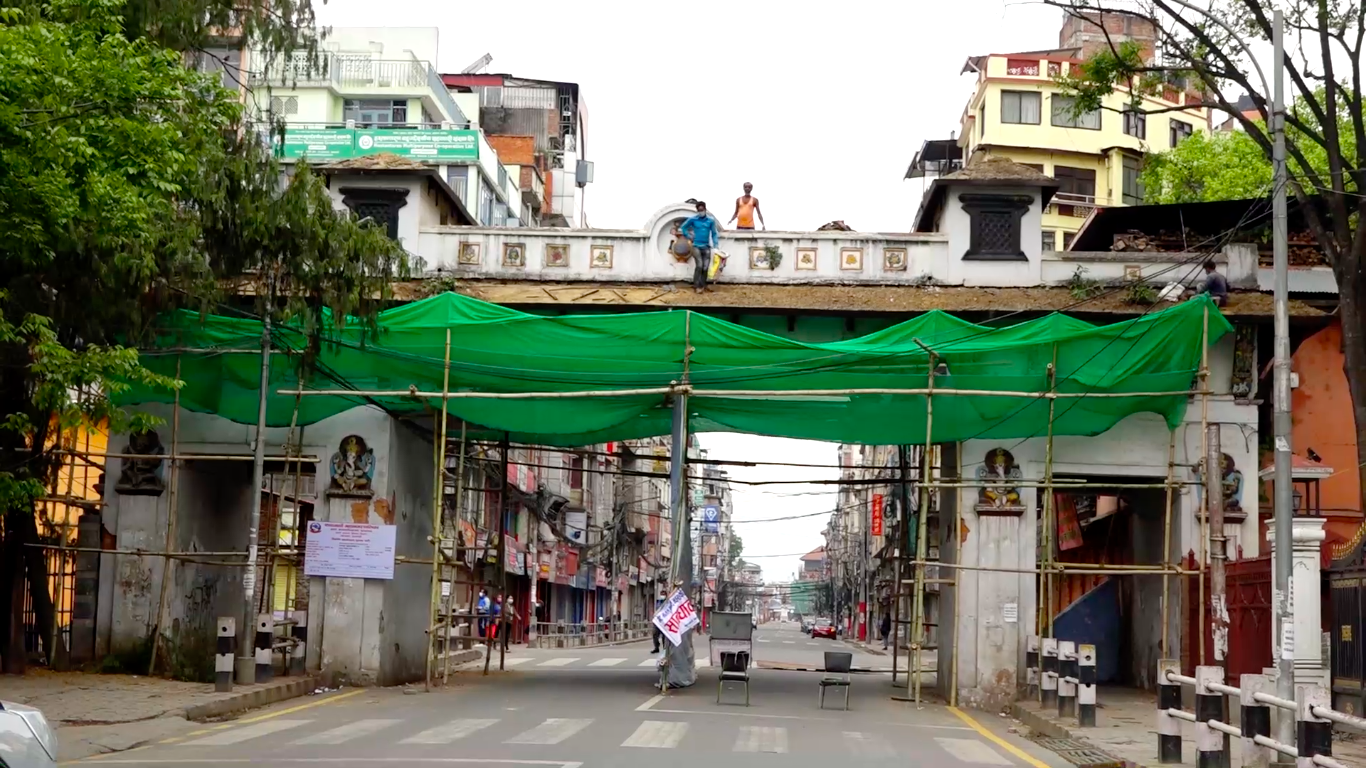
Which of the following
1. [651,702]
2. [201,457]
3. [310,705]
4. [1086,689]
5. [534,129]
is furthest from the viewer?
[534,129]

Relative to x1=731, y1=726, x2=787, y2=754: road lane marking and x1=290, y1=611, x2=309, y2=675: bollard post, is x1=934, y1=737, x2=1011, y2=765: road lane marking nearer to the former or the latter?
x1=731, y1=726, x2=787, y2=754: road lane marking

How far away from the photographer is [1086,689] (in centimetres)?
1781

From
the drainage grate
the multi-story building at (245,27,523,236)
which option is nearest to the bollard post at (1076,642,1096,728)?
the drainage grate

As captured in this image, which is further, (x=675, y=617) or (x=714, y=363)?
(x=714, y=363)

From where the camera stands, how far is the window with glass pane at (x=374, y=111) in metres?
54.8

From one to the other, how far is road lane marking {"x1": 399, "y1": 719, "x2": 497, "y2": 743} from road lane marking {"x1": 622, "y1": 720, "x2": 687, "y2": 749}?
5.44 ft

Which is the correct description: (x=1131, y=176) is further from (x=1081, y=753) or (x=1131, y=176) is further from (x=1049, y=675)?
(x=1081, y=753)

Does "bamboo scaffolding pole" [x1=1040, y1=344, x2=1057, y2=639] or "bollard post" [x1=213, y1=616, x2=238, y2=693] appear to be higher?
"bamboo scaffolding pole" [x1=1040, y1=344, x2=1057, y2=639]

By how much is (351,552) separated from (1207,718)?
44.7 feet

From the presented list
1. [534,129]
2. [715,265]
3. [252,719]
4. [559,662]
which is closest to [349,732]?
[252,719]

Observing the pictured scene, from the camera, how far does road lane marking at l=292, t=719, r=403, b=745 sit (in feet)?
48.9

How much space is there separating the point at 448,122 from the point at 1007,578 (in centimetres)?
3843

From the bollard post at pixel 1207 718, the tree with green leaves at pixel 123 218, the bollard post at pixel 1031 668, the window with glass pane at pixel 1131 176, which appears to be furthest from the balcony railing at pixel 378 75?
the bollard post at pixel 1207 718

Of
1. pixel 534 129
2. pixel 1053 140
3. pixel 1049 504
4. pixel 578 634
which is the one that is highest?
pixel 534 129
